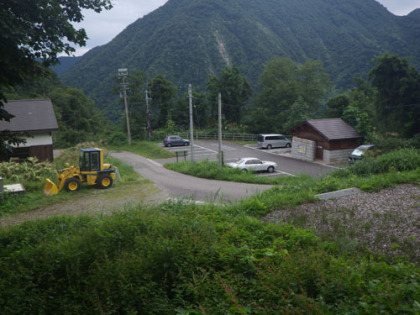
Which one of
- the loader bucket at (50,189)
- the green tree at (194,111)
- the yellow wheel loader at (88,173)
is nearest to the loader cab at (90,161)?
the yellow wheel loader at (88,173)

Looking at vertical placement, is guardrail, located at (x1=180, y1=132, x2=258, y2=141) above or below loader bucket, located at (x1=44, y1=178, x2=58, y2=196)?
above

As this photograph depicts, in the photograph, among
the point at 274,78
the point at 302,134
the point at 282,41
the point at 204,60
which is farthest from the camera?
the point at 282,41

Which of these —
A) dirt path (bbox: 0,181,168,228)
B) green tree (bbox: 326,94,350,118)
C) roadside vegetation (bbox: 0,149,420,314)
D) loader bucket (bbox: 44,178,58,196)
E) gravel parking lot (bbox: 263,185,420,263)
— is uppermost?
green tree (bbox: 326,94,350,118)

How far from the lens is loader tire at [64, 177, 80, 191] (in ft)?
48.2

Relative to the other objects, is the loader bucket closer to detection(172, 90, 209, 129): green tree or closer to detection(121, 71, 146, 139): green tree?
detection(121, 71, 146, 139): green tree

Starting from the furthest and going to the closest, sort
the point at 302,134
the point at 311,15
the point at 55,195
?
the point at 311,15 < the point at 302,134 < the point at 55,195

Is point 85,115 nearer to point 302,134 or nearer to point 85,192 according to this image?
point 302,134

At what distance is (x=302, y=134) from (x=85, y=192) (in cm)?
1939

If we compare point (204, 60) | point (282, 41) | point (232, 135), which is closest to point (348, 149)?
point (232, 135)

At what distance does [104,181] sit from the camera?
50.8 ft

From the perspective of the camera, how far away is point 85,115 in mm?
43250

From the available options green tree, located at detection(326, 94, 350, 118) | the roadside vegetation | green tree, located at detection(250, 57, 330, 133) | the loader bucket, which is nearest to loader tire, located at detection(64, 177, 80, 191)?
the loader bucket

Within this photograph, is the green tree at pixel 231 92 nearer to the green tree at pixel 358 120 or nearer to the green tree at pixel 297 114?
the green tree at pixel 297 114

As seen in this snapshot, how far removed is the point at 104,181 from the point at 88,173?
31.0 inches
